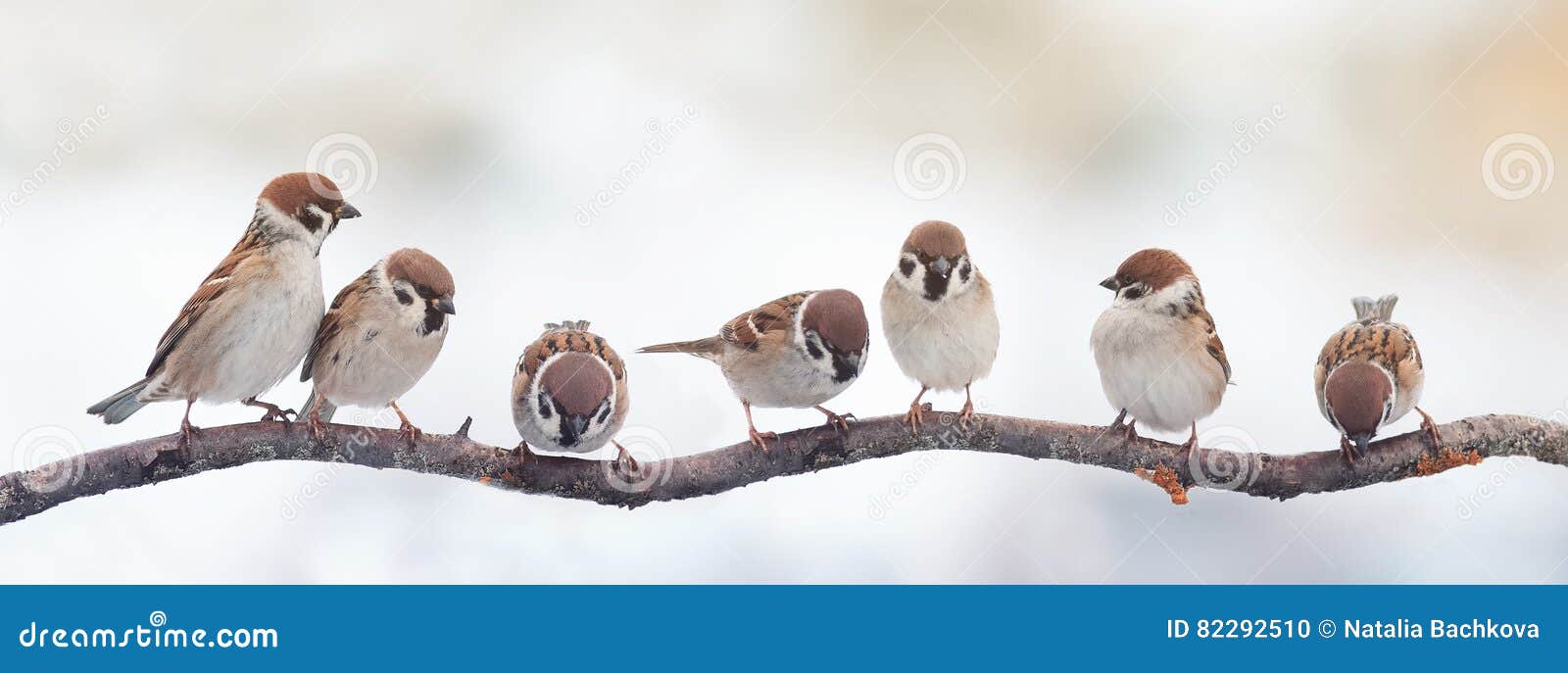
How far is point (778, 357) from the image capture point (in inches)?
94.3

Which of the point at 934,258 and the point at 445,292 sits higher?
the point at 934,258

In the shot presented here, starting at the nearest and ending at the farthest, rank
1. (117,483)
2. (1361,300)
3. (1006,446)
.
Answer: (117,483) < (1006,446) < (1361,300)

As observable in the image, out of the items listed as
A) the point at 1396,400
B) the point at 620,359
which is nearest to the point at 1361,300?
the point at 1396,400

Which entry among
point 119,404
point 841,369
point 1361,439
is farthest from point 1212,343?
point 119,404

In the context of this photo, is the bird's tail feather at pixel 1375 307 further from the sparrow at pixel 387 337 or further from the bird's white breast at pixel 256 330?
the bird's white breast at pixel 256 330

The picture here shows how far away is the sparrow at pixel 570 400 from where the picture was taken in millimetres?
2229

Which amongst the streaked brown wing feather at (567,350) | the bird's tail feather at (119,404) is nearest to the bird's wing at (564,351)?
the streaked brown wing feather at (567,350)

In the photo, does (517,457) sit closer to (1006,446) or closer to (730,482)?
(730,482)

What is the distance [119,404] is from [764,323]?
1.23 meters

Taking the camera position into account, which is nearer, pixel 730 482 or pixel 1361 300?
pixel 730 482

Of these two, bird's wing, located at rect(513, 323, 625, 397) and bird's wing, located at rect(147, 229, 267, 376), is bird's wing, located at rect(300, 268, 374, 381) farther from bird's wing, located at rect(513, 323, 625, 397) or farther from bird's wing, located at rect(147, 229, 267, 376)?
bird's wing, located at rect(513, 323, 625, 397)

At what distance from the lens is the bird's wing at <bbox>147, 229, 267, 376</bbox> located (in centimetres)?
234

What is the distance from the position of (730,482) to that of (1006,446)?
20.9 inches

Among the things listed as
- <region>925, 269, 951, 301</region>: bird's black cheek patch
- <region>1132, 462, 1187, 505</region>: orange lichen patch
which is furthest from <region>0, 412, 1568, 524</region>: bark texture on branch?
<region>925, 269, 951, 301</region>: bird's black cheek patch
